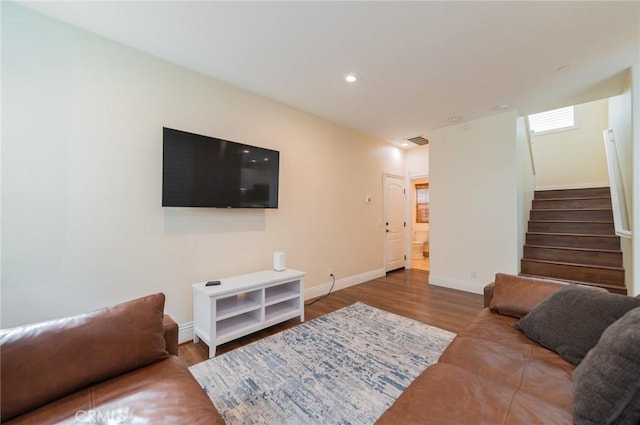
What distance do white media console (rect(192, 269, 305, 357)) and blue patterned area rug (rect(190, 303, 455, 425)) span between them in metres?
0.17

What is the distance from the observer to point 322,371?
6.46ft

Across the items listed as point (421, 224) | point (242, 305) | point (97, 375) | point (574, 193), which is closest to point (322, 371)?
point (242, 305)

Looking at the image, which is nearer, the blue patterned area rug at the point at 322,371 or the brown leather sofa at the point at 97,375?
A: the brown leather sofa at the point at 97,375

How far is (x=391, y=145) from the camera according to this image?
527 centimetres

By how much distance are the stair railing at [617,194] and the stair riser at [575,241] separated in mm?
681

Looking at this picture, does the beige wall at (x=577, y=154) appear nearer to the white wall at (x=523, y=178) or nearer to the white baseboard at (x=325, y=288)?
the white wall at (x=523, y=178)

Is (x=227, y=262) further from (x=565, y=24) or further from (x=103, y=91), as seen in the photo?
(x=565, y=24)

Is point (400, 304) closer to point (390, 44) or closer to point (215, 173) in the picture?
point (215, 173)

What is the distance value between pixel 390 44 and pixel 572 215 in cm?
426

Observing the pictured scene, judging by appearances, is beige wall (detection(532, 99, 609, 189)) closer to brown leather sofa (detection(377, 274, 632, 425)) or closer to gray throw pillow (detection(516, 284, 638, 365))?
gray throw pillow (detection(516, 284, 638, 365))

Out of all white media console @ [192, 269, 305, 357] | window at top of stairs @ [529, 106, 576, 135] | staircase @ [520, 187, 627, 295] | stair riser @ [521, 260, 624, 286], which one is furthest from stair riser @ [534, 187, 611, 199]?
white media console @ [192, 269, 305, 357]

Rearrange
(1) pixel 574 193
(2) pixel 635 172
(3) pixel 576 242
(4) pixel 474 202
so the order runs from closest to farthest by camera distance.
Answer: (2) pixel 635 172, (3) pixel 576 242, (4) pixel 474 202, (1) pixel 574 193

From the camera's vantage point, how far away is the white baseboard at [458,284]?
3945 millimetres

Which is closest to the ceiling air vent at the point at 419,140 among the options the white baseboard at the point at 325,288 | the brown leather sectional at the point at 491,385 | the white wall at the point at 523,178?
the white wall at the point at 523,178
